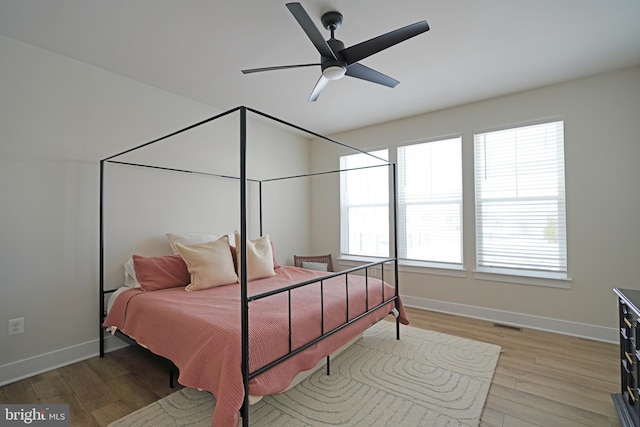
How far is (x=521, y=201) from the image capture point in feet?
11.0

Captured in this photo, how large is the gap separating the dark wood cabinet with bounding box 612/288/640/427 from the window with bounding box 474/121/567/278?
1538mm

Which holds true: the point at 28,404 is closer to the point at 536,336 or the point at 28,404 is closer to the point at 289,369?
the point at 289,369

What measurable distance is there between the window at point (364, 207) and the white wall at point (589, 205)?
3.96 ft

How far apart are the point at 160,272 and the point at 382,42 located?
248 cm

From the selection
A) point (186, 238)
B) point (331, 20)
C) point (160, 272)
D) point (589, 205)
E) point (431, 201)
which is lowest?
point (160, 272)

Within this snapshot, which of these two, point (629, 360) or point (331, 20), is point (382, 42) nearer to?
point (331, 20)

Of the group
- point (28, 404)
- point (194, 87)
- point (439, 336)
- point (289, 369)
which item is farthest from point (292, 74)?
point (28, 404)

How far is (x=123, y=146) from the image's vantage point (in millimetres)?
2883

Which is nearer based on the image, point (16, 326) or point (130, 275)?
point (16, 326)

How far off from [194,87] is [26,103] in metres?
1.33

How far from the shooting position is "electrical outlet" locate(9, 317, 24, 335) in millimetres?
2238

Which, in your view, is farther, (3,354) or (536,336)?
(536,336)

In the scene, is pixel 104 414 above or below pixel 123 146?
below

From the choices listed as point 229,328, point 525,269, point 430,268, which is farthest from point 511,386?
point 229,328
